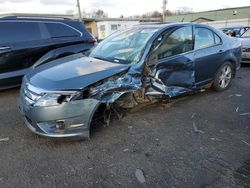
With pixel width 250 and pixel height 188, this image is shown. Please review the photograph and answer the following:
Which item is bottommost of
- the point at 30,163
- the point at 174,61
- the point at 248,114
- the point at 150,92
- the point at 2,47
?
the point at 248,114

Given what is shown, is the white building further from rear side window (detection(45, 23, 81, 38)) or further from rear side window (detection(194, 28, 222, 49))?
rear side window (detection(194, 28, 222, 49))

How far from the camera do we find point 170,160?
3029 mm

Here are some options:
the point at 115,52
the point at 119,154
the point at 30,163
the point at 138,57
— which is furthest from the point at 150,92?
the point at 30,163

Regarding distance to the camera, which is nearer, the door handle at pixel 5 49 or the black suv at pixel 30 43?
the door handle at pixel 5 49

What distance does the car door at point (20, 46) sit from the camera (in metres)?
5.31

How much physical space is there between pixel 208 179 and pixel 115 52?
8.40 feet

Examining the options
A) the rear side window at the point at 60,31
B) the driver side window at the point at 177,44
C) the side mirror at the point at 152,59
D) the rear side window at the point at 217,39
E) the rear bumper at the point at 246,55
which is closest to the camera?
the side mirror at the point at 152,59

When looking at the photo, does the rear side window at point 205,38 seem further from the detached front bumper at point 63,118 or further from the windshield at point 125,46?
the detached front bumper at point 63,118

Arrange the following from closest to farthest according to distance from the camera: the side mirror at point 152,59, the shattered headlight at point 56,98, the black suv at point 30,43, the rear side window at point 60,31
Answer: the shattered headlight at point 56,98, the side mirror at point 152,59, the black suv at point 30,43, the rear side window at point 60,31

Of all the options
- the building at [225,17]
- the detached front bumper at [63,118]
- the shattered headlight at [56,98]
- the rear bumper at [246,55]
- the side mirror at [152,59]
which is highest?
the side mirror at [152,59]

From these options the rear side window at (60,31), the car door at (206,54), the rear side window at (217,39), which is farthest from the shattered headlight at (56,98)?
the rear side window at (217,39)

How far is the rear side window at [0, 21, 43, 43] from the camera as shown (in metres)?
5.37

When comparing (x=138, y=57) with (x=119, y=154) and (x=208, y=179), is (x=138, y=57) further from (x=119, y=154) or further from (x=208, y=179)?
(x=208, y=179)

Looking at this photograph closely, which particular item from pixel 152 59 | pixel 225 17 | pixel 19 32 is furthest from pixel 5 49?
pixel 225 17
